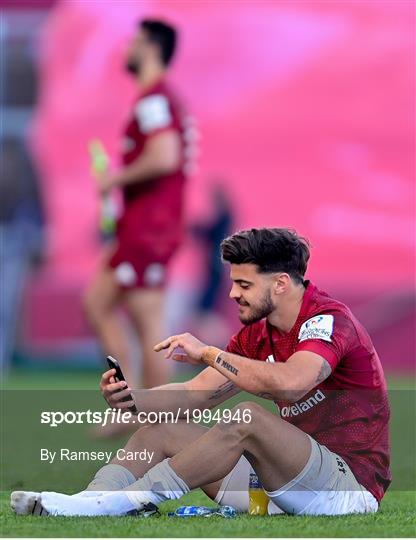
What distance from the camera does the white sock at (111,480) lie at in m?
4.18

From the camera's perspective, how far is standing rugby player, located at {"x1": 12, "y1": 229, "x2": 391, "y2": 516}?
4.00 m

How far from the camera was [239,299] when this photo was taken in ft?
13.8

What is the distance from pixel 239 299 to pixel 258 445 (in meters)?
0.47

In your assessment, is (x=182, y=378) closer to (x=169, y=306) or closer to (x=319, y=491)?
(x=169, y=306)

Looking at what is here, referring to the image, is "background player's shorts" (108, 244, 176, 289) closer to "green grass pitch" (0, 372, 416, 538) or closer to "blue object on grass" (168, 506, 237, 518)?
"green grass pitch" (0, 372, 416, 538)

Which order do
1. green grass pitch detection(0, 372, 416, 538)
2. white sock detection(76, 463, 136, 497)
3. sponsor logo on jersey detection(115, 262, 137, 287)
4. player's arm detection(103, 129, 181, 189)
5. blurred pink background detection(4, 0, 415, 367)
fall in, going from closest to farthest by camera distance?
green grass pitch detection(0, 372, 416, 538) < white sock detection(76, 463, 136, 497) < sponsor logo on jersey detection(115, 262, 137, 287) < player's arm detection(103, 129, 181, 189) < blurred pink background detection(4, 0, 415, 367)

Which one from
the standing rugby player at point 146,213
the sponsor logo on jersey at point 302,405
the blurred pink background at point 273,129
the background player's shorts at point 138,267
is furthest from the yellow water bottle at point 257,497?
the blurred pink background at point 273,129

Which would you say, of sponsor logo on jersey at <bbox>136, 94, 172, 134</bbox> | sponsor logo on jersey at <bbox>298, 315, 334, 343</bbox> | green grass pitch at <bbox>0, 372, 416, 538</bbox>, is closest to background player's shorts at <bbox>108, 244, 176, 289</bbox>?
sponsor logo on jersey at <bbox>136, 94, 172, 134</bbox>

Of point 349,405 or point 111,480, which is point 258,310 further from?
point 111,480

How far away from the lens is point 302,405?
13.9ft

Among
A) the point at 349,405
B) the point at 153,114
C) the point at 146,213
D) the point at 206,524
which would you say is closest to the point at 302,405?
the point at 349,405

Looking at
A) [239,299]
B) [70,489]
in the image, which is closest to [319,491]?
[239,299]

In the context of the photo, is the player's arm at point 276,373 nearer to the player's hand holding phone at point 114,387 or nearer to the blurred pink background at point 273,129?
the player's hand holding phone at point 114,387

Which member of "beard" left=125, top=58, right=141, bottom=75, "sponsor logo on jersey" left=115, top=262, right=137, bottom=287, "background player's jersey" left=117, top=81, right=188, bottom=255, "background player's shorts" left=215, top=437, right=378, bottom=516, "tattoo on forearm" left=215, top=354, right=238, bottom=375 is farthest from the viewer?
"beard" left=125, top=58, right=141, bottom=75
